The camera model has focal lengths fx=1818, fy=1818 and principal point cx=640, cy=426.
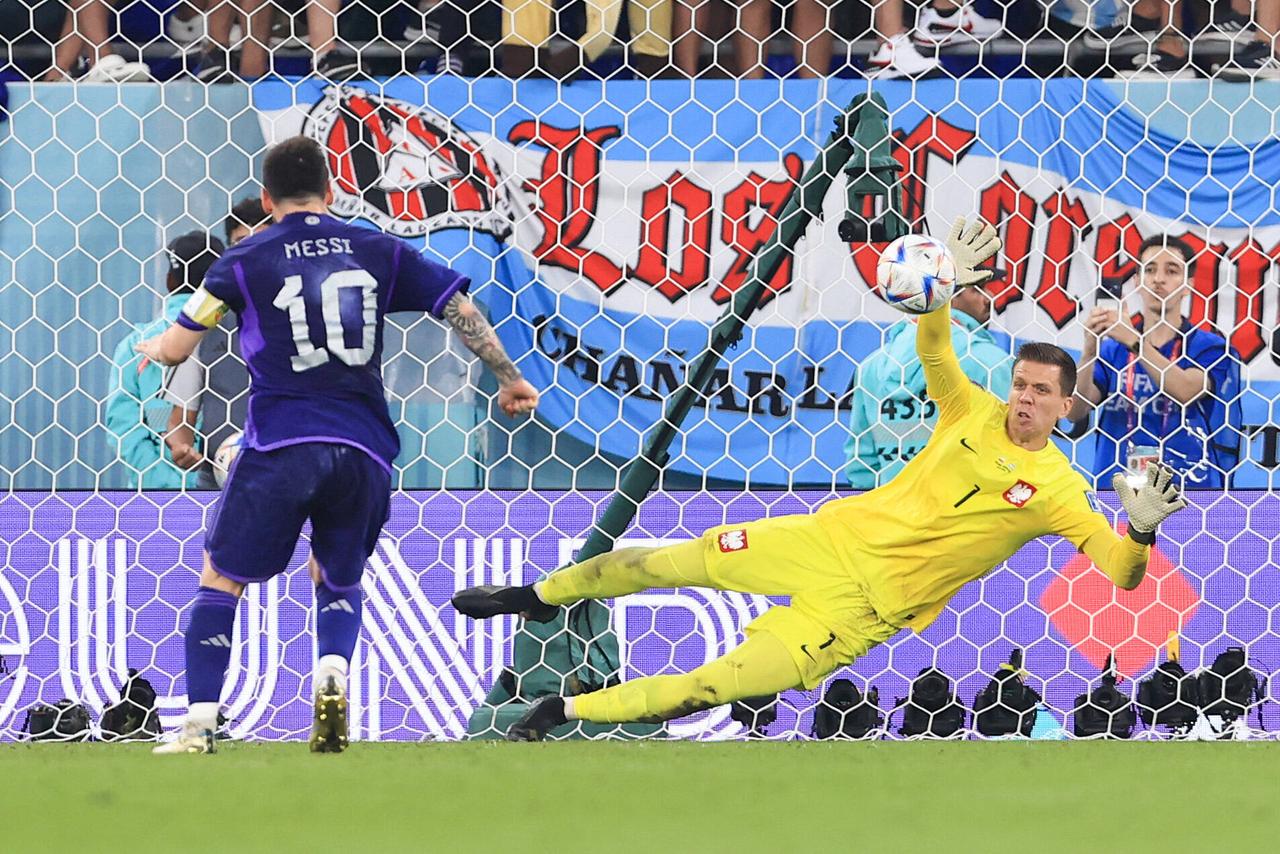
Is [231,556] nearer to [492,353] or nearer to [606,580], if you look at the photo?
[492,353]

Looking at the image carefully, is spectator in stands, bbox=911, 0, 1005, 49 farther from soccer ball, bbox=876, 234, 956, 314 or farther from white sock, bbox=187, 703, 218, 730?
white sock, bbox=187, 703, 218, 730

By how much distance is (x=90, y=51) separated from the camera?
5.84m

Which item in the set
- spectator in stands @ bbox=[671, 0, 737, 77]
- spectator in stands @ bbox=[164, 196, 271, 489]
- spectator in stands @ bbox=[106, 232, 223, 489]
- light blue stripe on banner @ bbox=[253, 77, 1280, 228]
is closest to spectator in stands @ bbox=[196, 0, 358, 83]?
light blue stripe on banner @ bbox=[253, 77, 1280, 228]

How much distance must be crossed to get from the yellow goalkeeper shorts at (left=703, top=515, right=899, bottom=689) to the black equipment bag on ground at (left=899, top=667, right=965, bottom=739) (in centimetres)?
60

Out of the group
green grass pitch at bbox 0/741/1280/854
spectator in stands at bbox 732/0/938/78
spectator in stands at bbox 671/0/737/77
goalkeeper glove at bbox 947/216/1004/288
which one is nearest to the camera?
green grass pitch at bbox 0/741/1280/854

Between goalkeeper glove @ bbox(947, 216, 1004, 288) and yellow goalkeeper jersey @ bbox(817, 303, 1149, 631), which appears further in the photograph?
yellow goalkeeper jersey @ bbox(817, 303, 1149, 631)

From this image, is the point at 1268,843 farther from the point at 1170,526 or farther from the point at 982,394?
the point at 1170,526

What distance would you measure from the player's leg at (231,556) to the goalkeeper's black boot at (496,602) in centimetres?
57

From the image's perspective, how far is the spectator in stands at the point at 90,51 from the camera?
18.7 feet

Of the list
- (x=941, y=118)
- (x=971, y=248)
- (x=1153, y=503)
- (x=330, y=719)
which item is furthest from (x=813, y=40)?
(x=330, y=719)

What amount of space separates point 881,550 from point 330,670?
1.41 m

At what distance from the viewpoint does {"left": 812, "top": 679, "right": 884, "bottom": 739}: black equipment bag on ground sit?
519 cm

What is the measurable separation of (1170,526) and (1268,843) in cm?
212

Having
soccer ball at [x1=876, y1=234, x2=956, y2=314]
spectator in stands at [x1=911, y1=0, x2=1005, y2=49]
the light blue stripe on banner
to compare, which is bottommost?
soccer ball at [x1=876, y1=234, x2=956, y2=314]
